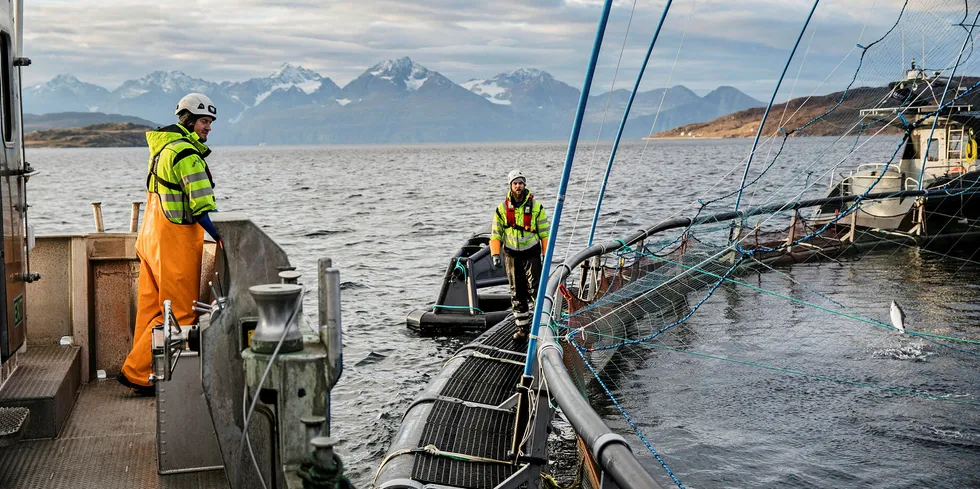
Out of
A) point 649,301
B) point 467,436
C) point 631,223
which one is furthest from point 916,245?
point 467,436

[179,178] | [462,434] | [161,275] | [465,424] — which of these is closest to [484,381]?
[465,424]

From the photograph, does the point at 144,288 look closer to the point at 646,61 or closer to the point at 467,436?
the point at 467,436

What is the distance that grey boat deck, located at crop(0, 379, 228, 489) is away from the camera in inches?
211

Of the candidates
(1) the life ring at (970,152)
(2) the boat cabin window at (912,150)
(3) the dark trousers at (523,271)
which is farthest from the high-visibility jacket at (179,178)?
(2) the boat cabin window at (912,150)

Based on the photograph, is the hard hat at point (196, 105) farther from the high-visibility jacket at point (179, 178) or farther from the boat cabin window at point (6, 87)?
the boat cabin window at point (6, 87)

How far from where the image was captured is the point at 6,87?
6113 mm

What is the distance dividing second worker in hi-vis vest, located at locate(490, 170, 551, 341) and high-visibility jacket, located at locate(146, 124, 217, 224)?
536 centimetres

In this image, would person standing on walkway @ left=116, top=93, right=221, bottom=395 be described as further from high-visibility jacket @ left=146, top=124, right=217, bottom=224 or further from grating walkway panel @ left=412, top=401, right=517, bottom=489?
grating walkway panel @ left=412, top=401, right=517, bottom=489

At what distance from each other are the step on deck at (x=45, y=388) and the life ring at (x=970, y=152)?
2749 cm

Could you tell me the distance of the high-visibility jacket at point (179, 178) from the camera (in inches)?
252

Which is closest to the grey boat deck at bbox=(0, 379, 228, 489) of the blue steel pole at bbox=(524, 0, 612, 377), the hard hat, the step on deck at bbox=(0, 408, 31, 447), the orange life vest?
the step on deck at bbox=(0, 408, 31, 447)

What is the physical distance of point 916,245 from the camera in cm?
2539

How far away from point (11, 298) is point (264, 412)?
2540 mm

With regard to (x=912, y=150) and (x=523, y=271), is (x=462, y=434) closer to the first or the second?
(x=523, y=271)
